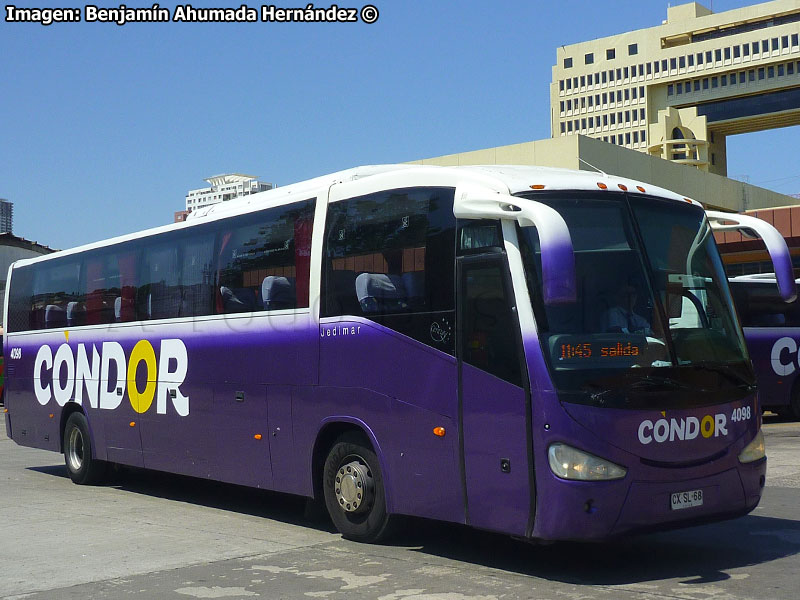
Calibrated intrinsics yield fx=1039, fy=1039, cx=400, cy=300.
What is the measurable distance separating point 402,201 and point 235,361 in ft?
10.1

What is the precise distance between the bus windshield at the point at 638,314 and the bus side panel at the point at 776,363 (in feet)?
47.4

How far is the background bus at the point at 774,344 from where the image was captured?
71.4 ft

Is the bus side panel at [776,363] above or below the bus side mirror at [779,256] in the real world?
below

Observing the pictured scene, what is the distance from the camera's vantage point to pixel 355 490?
9.12 meters

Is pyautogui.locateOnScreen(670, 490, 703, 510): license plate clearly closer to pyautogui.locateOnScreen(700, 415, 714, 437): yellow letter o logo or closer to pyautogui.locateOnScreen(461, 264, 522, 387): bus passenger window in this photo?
pyautogui.locateOnScreen(700, 415, 714, 437): yellow letter o logo

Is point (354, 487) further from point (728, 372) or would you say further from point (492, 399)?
point (728, 372)

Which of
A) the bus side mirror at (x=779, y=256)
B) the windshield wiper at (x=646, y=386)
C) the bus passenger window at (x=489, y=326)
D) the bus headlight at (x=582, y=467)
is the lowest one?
the bus headlight at (x=582, y=467)

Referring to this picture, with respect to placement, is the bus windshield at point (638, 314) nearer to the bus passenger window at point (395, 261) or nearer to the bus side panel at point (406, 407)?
the bus passenger window at point (395, 261)

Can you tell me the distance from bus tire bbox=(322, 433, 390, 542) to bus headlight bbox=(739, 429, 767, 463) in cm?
295

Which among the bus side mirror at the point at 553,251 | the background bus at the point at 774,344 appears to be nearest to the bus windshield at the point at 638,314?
the bus side mirror at the point at 553,251

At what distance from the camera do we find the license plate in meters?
7.40

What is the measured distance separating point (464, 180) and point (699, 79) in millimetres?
142998

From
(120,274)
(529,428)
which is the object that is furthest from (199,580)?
(120,274)

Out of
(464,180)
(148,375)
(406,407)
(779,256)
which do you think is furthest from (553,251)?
(148,375)
